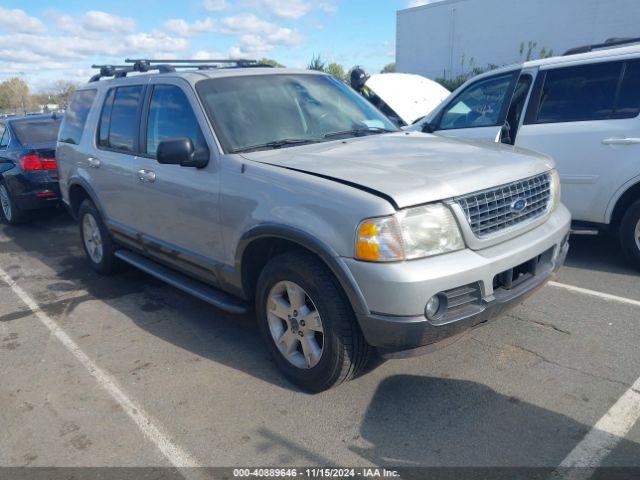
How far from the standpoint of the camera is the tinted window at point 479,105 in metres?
5.79

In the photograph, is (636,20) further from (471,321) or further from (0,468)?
(0,468)

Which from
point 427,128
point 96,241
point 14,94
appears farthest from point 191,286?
point 14,94

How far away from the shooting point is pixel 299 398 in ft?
10.9

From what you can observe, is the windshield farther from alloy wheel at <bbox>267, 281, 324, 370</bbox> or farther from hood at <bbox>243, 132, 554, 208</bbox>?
alloy wheel at <bbox>267, 281, 324, 370</bbox>

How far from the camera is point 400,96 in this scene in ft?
29.0

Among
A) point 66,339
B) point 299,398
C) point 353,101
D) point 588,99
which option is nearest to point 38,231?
point 66,339

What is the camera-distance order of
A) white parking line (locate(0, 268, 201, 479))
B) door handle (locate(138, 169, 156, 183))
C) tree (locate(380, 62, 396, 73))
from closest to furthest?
white parking line (locate(0, 268, 201, 479)), door handle (locate(138, 169, 156, 183)), tree (locate(380, 62, 396, 73))

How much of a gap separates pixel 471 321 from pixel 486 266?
11.8 inches

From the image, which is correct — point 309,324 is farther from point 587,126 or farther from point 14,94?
point 14,94

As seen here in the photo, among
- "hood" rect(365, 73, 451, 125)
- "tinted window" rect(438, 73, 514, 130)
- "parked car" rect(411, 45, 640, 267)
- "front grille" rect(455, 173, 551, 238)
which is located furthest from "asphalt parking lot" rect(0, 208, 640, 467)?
"hood" rect(365, 73, 451, 125)

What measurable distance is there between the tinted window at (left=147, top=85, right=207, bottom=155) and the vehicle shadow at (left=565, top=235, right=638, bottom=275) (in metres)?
3.74

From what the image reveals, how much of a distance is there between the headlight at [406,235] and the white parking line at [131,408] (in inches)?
55.2

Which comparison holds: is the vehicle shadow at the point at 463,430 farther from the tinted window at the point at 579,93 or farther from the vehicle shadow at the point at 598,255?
the tinted window at the point at 579,93

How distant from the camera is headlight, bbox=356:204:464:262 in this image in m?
2.72
